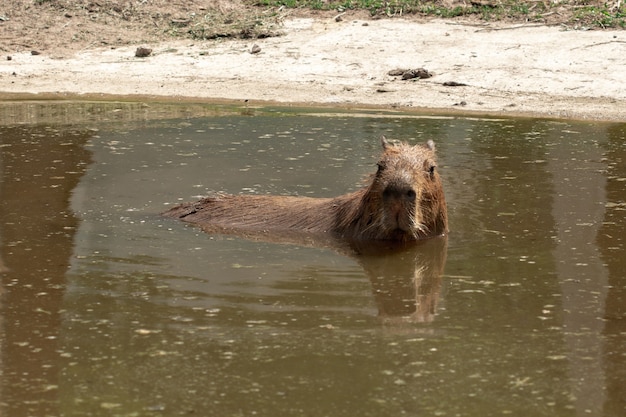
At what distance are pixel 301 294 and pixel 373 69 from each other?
34.2 feet

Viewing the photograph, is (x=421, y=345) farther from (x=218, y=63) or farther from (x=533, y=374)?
(x=218, y=63)

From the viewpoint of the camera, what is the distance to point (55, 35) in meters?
19.3

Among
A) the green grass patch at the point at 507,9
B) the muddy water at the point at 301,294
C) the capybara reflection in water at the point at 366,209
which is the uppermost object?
the green grass patch at the point at 507,9

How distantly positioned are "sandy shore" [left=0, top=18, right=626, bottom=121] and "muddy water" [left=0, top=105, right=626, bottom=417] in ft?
11.3

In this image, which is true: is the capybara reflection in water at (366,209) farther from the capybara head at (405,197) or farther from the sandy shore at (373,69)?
the sandy shore at (373,69)

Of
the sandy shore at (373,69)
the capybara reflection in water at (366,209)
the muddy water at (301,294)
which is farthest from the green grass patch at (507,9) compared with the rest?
the capybara reflection in water at (366,209)

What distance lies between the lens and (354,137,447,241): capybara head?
767cm

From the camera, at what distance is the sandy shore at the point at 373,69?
49.3 ft

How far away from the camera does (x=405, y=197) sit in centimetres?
768

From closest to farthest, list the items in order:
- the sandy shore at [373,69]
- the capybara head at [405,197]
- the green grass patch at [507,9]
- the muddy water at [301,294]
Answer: the muddy water at [301,294], the capybara head at [405,197], the sandy shore at [373,69], the green grass patch at [507,9]

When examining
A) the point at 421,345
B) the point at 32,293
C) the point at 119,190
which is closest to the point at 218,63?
the point at 119,190

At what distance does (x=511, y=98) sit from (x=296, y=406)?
35.3ft

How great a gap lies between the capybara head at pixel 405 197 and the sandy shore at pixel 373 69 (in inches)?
247

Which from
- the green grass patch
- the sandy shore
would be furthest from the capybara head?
the green grass patch
